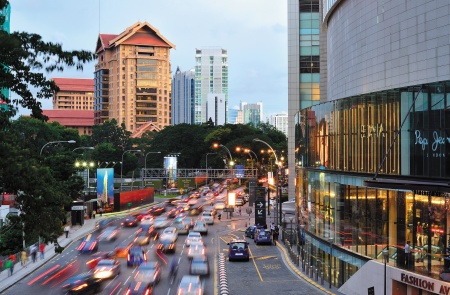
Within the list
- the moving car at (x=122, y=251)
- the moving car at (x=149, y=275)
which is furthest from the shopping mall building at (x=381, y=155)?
the moving car at (x=122, y=251)

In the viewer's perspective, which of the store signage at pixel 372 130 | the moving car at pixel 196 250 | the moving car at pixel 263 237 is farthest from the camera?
the moving car at pixel 263 237

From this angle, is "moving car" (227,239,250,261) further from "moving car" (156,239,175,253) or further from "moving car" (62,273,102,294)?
"moving car" (62,273,102,294)

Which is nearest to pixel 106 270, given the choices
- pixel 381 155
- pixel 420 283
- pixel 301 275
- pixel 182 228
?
pixel 301 275

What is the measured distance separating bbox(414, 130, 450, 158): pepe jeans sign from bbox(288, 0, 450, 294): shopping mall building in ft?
0.17

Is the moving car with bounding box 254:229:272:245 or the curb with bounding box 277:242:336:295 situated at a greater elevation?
the moving car with bounding box 254:229:272:245

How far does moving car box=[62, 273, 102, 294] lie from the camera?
31.4 m

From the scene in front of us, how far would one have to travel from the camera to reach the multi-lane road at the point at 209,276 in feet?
115

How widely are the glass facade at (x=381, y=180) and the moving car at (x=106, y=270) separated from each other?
47.9ft

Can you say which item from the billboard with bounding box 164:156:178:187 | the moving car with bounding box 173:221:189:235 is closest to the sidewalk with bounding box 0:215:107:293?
the moving car with bounding box 173:221:189:235

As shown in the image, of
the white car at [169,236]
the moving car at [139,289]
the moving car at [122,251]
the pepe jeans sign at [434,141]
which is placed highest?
the pepe jeans sign at [434,141]

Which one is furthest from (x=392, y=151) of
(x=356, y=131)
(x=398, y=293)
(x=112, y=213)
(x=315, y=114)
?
(x=112, y=213)

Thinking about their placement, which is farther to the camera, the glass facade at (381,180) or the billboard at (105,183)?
the billboard at (105,183)

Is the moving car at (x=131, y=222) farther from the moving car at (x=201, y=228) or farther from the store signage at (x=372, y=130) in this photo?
the store signage at (x=372, y=130)

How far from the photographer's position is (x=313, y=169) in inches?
1779
